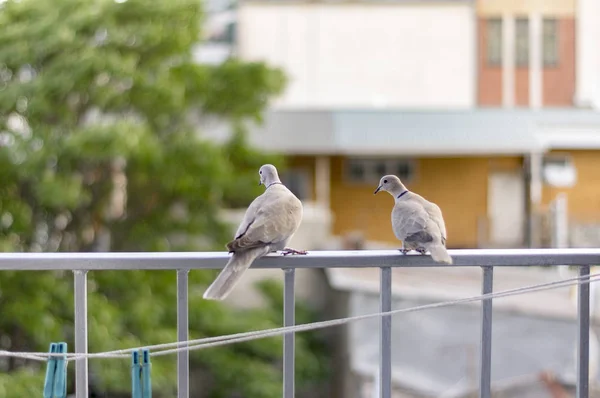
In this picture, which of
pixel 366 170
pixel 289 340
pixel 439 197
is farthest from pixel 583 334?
pixel 439 197

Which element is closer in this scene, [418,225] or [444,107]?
[418,225]

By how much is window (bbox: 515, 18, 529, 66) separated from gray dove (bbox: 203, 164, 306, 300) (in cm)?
1001

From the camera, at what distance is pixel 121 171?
6.56 m

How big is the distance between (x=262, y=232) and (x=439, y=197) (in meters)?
9.59

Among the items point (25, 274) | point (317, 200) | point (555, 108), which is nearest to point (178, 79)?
point (25, 274)

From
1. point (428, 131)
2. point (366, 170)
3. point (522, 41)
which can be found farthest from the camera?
point (522, 41)

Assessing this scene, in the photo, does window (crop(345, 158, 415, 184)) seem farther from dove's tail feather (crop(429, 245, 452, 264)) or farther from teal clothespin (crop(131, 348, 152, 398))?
teal clothespin (crop(131, 348, 152, 398))

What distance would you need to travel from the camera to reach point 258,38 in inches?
399

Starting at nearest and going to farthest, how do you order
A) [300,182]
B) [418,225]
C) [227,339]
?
[227,339] < [418,225] < [300,182]

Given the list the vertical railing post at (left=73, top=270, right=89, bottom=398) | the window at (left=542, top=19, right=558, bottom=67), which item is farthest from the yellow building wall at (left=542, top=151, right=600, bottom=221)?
the vertical railing post at (left=73, top=270, right=89, bottom=398)

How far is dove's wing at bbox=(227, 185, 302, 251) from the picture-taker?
108 centimetres

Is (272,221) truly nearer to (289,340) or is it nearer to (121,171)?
(289,340)

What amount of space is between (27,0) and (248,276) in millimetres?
3092

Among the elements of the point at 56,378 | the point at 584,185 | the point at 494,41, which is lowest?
the point at 56,378
